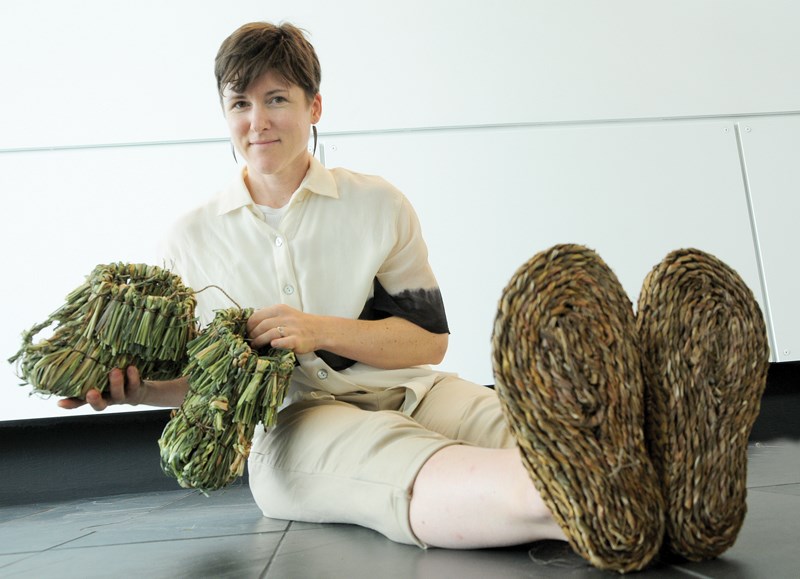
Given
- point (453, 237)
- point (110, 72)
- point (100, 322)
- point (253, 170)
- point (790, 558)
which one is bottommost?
point (790, 558)

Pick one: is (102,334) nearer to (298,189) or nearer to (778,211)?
(298,189)

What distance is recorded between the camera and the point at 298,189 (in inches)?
46.8

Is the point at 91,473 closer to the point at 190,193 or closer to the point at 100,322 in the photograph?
the point at 190,193

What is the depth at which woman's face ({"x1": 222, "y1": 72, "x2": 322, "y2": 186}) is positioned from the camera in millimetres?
1130

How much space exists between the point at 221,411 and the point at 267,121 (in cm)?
45

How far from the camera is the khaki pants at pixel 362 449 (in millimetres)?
827

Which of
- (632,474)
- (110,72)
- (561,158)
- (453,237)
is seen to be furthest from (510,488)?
(110,72)

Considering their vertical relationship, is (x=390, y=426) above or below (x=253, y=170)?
below

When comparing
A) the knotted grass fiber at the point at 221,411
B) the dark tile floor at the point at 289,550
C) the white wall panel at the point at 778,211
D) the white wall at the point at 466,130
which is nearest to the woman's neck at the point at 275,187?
the knotted grass fiber at the point at 221,411

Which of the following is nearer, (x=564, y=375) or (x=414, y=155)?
(x=564, y=375)

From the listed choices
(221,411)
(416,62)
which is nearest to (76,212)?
(416,62)

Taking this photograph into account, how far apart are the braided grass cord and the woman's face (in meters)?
0.28

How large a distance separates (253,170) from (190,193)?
0.84m

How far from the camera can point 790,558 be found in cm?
63
